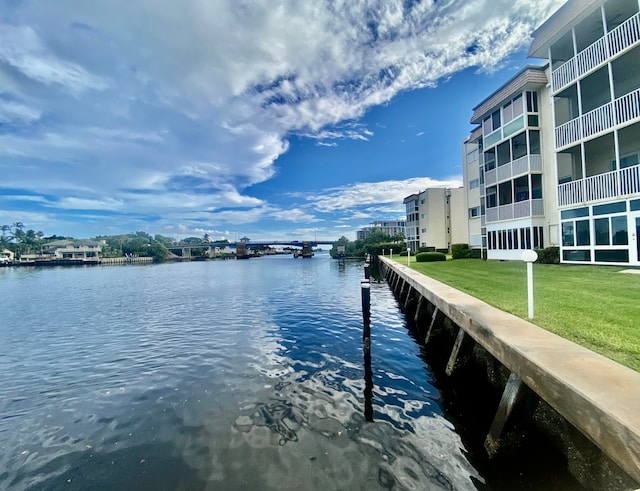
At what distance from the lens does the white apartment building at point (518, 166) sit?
20.5 meters

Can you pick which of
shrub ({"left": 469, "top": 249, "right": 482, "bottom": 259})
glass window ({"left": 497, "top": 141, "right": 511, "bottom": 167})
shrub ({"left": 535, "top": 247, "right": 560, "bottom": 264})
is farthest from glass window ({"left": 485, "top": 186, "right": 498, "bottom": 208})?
shrub ({"left": 535, "top": 247, "right": 560, "bottom": 264})

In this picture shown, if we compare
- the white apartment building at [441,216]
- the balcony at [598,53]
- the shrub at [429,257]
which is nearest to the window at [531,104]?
the balcony at [598,53]

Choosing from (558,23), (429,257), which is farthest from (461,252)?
(558,23)

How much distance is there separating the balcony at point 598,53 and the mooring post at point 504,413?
59.5 ft

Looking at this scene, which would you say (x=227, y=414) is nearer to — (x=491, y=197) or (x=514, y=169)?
(x=514, y=169)

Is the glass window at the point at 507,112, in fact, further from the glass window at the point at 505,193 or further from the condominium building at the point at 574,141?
the glass window at the point at 505,193

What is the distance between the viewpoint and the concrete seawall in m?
2.37

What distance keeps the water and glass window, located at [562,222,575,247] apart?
40.7 feet

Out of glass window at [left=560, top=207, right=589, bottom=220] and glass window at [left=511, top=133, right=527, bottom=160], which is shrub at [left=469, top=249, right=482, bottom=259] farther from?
glass window at [left=560, top=207, right=589, bottom=220]

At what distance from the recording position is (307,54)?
17.7 m

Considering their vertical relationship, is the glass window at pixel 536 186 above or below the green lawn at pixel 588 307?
above

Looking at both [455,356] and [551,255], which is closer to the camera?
[455,356]

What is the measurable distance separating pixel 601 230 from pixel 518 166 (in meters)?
8.66

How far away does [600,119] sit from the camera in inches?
592
